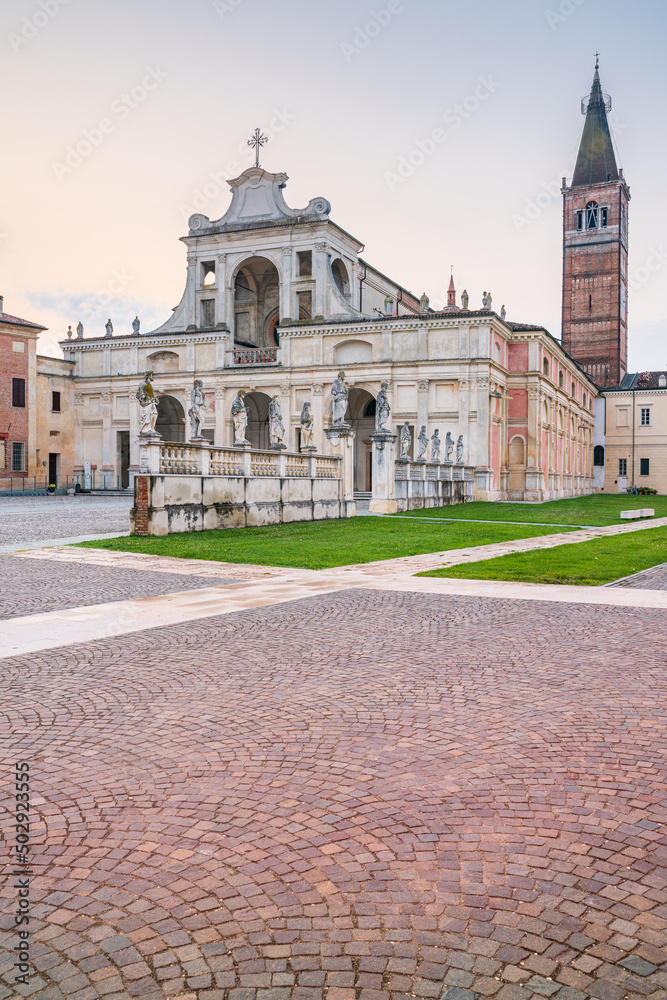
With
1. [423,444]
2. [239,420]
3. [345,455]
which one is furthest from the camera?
[423,444]

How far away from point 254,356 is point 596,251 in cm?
4480

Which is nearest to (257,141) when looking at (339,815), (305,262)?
(305,262)

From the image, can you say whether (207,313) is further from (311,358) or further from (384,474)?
(384,474)

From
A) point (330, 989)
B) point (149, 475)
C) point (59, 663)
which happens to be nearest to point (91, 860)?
point (330, 989)

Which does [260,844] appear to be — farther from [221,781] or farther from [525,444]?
[525,444]

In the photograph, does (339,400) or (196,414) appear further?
(339,400)

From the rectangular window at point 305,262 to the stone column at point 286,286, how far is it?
723mm

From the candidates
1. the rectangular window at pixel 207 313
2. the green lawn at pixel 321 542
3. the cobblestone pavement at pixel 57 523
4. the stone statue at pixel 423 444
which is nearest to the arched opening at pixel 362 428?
the rectangular window at pixel 207 313

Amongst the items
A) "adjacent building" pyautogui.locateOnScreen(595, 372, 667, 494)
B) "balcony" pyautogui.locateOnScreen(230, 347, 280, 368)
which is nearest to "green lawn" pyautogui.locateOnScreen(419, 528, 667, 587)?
"balcony" pyautogui.locateOnScreen(230, 347, 280, 368)

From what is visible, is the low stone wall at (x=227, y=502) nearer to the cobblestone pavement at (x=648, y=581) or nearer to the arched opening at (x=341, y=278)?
the cobblestone pavement at (x=648, y=581)

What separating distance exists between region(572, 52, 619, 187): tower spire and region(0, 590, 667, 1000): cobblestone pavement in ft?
280

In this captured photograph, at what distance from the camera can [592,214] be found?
81562 millimetres

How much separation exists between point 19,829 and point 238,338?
55.7m

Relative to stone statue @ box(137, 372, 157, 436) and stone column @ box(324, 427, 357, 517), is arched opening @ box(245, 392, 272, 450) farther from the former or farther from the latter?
stone statue @ box(137, 372, 157, 436)
